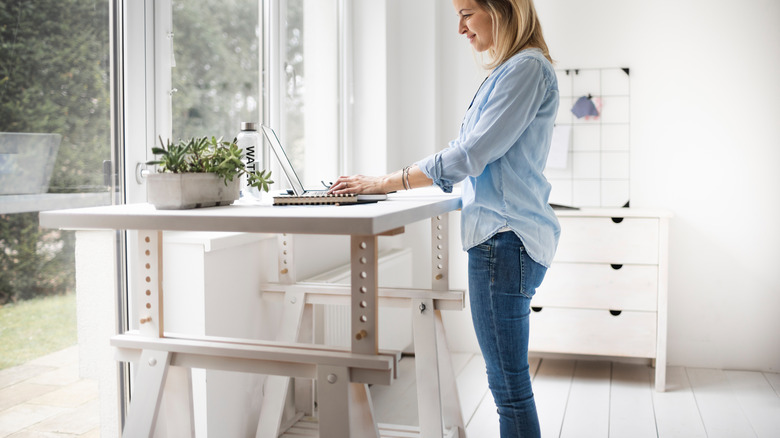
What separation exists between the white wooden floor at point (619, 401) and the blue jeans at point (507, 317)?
3.12 ft

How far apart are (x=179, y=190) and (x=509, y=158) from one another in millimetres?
714

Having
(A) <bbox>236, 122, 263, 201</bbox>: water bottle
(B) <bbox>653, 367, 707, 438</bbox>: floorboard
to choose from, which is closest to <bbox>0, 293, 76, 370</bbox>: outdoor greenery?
(A) <bbox>236, 122, 263, 201</bbox>: water bottle

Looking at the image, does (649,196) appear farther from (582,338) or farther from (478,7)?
(478,7)

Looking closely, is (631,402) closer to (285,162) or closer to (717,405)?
(717,405)

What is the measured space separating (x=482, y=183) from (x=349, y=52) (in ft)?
6.20

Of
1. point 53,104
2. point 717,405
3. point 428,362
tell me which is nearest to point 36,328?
point 53,104

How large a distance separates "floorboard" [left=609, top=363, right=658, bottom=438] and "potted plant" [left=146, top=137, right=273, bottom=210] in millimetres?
1761

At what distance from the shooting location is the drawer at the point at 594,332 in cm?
298

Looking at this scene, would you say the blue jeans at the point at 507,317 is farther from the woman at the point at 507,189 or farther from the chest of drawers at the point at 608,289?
the chest of drawers at the point at 608,289

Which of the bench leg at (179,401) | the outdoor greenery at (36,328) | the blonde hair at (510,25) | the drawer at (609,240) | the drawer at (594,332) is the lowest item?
the drawer at (594,332)

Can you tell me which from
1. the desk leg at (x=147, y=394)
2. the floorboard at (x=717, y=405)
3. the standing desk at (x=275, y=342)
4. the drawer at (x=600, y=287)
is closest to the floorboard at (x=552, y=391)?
the drawer at (x=600, y=287)

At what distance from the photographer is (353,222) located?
3.49 ft

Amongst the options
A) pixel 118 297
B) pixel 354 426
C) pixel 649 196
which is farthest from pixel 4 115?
pixel 649 196

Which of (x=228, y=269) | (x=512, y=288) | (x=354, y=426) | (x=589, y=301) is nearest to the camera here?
(x=354, y=426)
